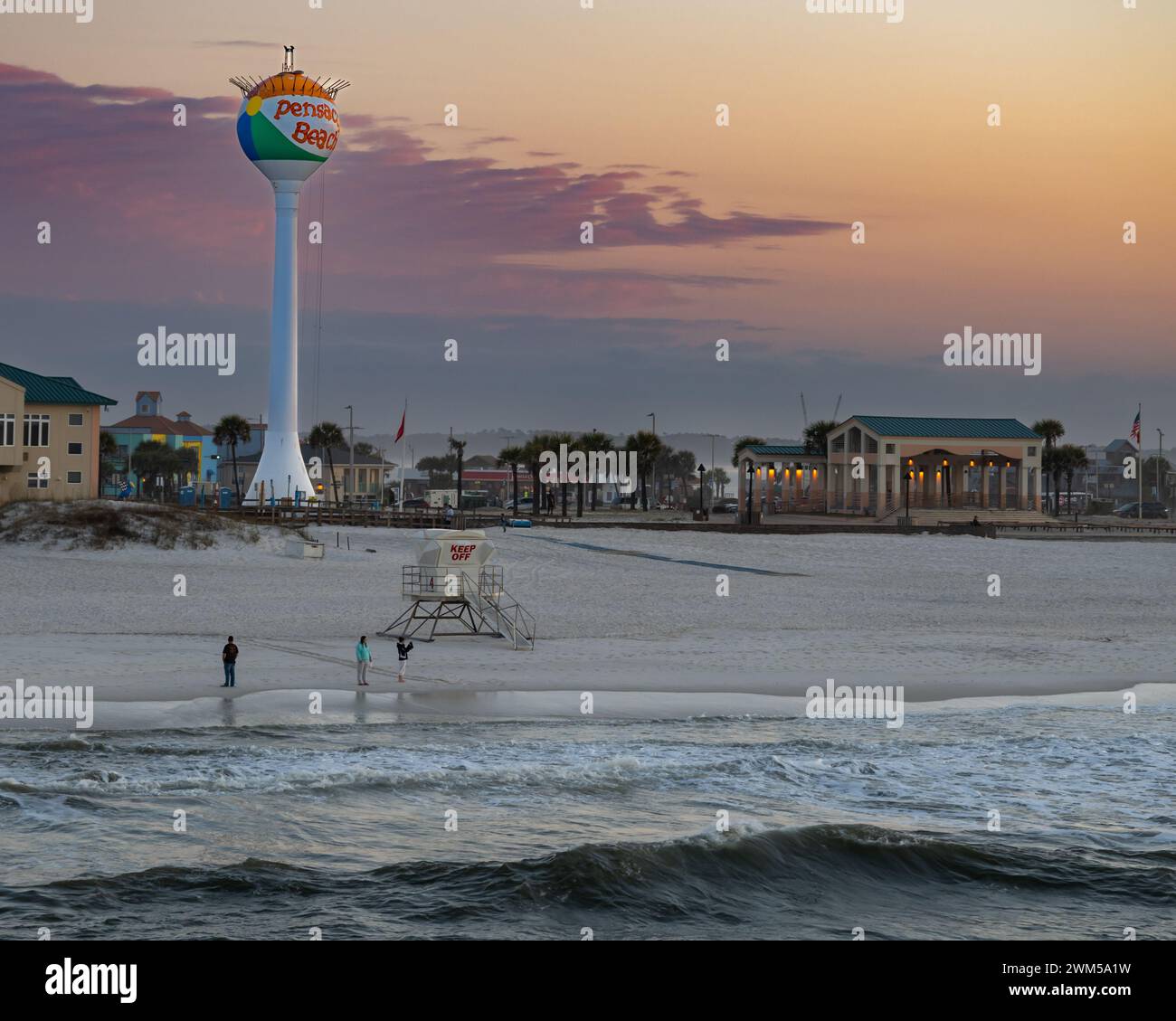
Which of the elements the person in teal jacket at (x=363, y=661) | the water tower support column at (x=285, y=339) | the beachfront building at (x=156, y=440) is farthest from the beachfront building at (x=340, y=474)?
the person in teal jacket at (x=363, y=661)

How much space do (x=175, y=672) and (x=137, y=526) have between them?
26725mm

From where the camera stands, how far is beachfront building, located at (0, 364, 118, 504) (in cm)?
6082

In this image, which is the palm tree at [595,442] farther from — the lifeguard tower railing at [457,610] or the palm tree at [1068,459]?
the lifeguard tower railing at [457,610]

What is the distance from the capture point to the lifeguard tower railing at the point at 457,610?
32500 mm

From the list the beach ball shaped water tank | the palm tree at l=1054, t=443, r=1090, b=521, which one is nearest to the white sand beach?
the beach ball shaped water tank

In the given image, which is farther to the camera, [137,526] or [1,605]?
[137,526]

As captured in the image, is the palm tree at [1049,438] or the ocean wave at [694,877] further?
the palm tree at [1049,438]

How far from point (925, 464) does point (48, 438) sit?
60.0 m

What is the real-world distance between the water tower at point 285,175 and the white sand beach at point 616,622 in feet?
70.7

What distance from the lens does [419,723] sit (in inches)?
907

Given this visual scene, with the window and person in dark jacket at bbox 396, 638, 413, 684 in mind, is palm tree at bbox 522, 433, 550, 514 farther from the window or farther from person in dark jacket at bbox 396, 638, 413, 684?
person in dark jacket at bbox 396, 638, 413, 684

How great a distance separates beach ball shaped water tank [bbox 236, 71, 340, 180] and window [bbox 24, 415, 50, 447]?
2682 centimetres
